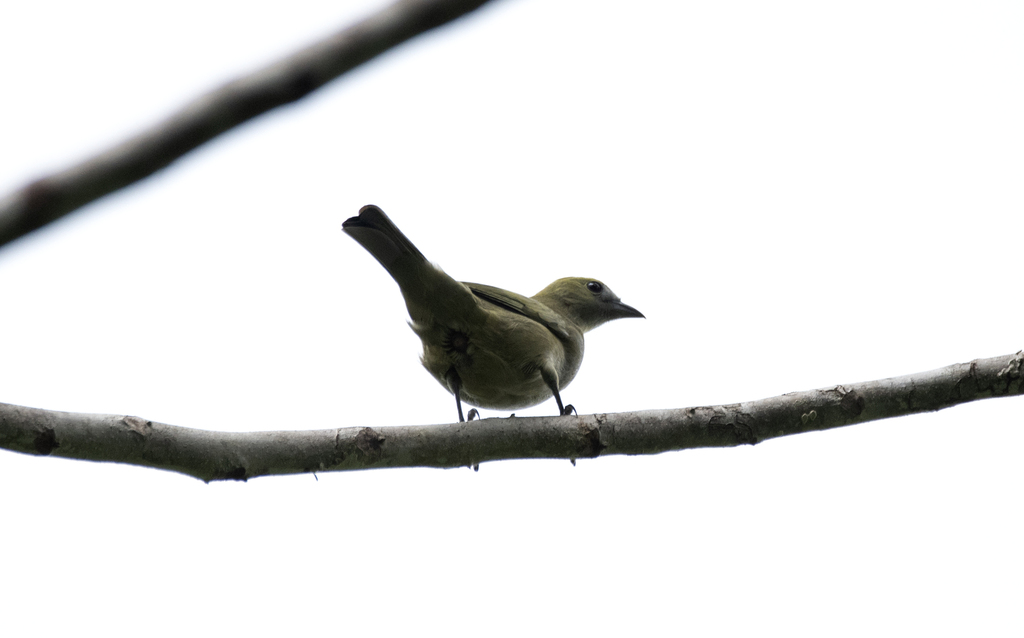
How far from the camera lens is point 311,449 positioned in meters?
3.57

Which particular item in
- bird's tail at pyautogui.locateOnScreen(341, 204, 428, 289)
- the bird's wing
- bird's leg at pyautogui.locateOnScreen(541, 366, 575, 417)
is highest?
bird's tail at pyautogui.locateOnScreen(341, 204, 428, 289)

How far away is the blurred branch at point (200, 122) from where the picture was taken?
804 mm

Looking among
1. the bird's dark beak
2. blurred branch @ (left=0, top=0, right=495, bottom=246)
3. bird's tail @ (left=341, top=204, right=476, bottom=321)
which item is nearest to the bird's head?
the bird's dark beak

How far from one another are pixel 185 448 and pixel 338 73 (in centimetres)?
271

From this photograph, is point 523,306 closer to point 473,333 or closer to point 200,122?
point 473,333

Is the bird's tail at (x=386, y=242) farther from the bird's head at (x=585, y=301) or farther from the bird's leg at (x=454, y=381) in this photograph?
the bird's head at (x=585, y=301)

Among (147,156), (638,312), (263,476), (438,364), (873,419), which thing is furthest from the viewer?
(638,312)

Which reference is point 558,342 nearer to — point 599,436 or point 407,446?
point 599,436

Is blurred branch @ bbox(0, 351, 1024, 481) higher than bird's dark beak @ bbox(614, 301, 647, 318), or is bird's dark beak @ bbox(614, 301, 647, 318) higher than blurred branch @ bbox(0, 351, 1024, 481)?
bird's dark beak @ bbox(614, 301, 647, 318)

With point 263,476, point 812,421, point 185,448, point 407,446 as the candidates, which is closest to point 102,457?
point 185,448

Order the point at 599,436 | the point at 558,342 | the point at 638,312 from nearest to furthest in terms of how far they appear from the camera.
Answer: the point at 599,436 → the point at 558,342 → the point at 638,312

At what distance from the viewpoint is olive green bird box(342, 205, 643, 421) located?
492 cm

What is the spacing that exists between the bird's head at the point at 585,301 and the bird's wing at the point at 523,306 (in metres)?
0.90

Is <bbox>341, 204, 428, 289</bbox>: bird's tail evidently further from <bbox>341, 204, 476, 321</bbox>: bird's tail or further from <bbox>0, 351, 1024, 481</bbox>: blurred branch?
<bbox>0, 351, 1024, 481</bbox>: blurred branch
